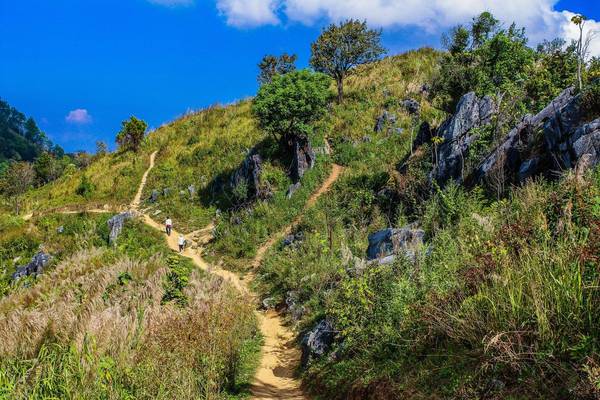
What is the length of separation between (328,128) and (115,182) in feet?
62.1

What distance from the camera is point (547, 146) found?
1184 centimetres

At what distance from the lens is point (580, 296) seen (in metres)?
3.55

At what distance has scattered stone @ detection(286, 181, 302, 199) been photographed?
79.5 feet

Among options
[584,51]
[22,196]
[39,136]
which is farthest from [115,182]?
[39,136]

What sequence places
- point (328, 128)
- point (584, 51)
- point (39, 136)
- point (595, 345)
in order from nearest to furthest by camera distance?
1. point (595, 345)
2. point (584, 51)
3. point (328, 128)
4. point (39, 136)

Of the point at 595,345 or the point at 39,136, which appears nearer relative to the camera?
the point at 595,345

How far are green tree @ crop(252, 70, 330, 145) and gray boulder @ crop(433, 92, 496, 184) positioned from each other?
10.1m

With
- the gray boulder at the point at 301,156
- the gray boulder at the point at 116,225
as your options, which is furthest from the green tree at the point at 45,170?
the gray boulder at the point at 301,156

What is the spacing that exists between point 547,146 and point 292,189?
1473 cm

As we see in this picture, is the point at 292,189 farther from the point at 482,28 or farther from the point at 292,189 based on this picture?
the point at 482,28

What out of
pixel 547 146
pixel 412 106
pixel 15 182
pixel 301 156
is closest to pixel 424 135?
pixel 301 156

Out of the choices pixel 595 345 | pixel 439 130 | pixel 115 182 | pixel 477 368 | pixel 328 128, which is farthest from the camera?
pixel 115 182

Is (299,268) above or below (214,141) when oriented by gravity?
below

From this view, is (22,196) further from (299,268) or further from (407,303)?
(407,303)
